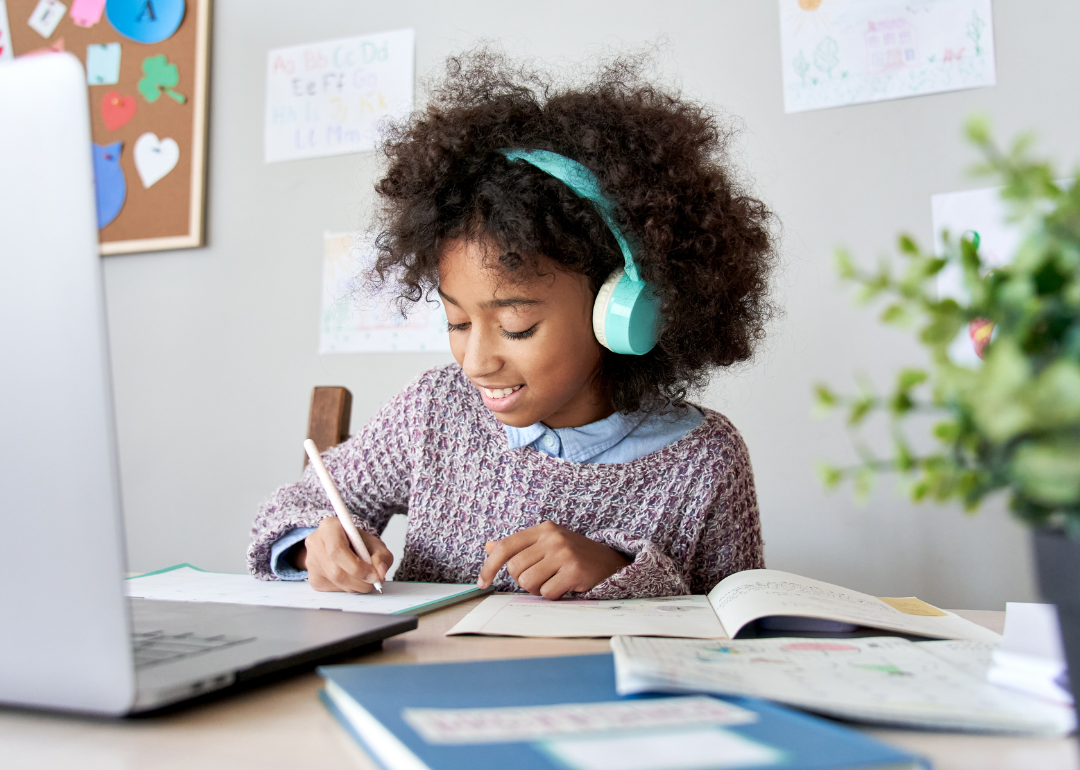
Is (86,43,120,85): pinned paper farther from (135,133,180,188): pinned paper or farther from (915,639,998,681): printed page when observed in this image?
(915,639,998,681): printed page

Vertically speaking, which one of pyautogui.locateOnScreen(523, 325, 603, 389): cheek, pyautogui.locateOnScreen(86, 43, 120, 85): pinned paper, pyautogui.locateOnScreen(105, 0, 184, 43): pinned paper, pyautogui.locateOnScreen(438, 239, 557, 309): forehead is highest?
pyautogui.locateOnScreen(105, 0, 184, 43): pinned paper

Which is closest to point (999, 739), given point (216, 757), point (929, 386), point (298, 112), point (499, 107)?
point (929, 386)

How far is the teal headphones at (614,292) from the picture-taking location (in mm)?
804

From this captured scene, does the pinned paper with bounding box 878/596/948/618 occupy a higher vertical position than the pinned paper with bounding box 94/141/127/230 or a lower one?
lower

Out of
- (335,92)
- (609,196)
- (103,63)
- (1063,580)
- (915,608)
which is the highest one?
(103,63)

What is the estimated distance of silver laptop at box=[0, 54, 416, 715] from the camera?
314 mm

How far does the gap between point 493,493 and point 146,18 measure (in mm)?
1358

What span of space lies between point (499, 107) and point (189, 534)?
3.98 ft

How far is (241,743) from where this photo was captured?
349 mm

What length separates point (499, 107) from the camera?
34.5 inches

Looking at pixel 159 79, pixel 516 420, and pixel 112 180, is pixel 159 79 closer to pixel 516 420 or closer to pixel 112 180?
pixel 112 180

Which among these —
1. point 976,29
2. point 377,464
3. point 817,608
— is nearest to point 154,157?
point 377,464

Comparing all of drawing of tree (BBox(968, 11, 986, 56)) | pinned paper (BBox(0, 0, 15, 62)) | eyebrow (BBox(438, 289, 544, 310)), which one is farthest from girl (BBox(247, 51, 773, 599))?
pinned paper (BBox(0, 0, 15, 62))

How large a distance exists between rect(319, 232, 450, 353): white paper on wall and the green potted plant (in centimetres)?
124
